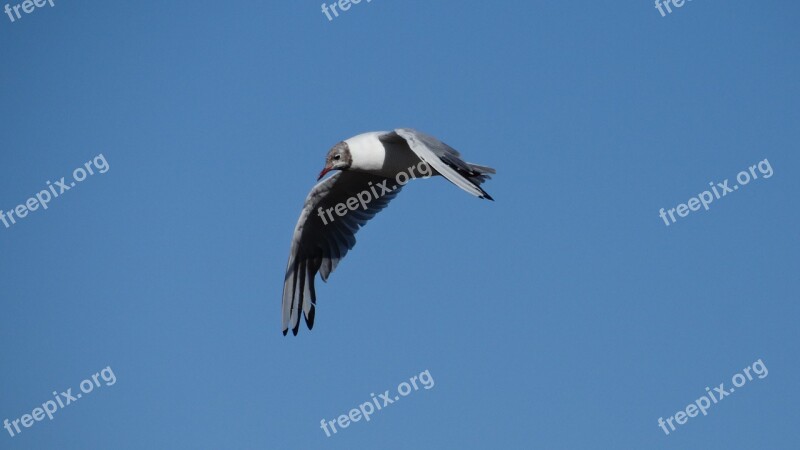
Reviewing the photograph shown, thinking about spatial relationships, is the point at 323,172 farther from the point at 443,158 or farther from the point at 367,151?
the point at 443,158

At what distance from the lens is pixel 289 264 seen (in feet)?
37.3

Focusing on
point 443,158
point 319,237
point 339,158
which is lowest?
point 443,158

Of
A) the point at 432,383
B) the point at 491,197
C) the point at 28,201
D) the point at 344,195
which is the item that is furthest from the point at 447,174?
the point at 28,201

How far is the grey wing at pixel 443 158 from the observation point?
27.2 feet

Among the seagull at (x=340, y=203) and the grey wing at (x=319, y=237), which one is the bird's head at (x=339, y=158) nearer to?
the seagull at (x=340, y=203)

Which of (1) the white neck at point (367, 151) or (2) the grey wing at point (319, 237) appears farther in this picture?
(2) the grey wing at point (319, 237)

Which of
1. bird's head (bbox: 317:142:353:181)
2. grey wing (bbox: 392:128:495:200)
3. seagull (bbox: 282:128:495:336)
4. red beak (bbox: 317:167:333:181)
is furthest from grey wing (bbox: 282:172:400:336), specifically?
grey wing (bbox: 392:128:495:200)

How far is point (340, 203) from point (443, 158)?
106 inches

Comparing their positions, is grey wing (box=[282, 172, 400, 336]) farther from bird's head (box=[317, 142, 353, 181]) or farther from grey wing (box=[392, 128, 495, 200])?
grey wing (box=[392, 128, 495, 200])

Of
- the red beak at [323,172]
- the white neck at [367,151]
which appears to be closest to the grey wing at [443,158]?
the white neck at [367,151]

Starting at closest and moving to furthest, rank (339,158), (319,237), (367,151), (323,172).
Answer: (367,151), (339,158), (323,172), (319,237)

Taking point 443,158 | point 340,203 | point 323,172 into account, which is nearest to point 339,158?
point 323,172

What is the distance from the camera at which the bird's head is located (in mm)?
10148

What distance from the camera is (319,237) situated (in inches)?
456
